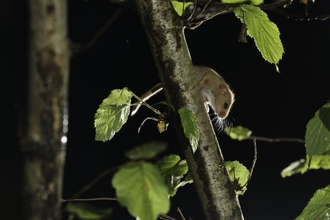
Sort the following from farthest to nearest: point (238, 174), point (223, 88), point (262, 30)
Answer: point (223, 88), point (238, 174), point (262, 30)


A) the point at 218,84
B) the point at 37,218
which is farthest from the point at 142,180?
the point at 218,84

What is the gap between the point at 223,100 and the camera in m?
3.33

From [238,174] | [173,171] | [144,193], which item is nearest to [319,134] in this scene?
[238,174]

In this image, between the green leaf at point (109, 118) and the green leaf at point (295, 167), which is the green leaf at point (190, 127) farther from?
the green leaf at point (295, 167)

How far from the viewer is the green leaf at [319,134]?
4.02ft

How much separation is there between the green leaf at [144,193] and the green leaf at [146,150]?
0.03 meters

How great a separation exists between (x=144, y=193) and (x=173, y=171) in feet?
2.35

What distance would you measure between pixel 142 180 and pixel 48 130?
236mm

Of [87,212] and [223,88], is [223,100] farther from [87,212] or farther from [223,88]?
[87,212]

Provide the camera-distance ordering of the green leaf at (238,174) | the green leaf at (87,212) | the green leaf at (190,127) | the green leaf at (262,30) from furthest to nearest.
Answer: the green leaf at (238,174), the green leaf at (262,30), the green leaf at (190,127), the green leaf at (87,212)

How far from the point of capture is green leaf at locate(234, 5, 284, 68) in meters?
1.34

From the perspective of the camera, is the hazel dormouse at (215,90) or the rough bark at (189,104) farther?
the hazel dormouse at (215,90)

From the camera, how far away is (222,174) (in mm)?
1262

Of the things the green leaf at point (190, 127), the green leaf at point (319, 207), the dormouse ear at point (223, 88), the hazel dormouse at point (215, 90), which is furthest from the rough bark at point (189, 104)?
the dormouse ear at point (223, 88)
